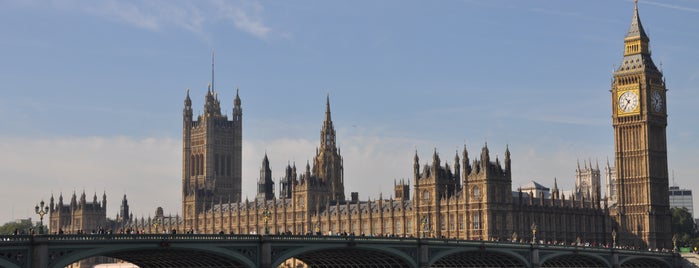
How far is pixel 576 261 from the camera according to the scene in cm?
13275

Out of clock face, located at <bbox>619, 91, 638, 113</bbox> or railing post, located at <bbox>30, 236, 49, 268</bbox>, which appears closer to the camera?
railing post, located at <bbox>30, 236, 49, 268</bbox>

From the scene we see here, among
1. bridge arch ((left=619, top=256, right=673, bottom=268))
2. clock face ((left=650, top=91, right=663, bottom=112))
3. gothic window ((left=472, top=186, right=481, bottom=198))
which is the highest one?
clock face ((left=650, top=91, right=663, bottom=112))

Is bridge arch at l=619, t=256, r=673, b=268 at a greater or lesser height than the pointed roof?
lesser

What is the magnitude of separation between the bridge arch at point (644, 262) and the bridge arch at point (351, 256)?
136ft

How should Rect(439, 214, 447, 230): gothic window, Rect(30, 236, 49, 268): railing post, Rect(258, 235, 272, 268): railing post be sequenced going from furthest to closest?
Rect(439, 214, 447, 230): gothic window → Rect(258, 235, 272, 268): railing post → Rect(30, 236, 49, 268): railing post

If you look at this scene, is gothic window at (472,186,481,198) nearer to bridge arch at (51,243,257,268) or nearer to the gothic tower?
the gothic tower

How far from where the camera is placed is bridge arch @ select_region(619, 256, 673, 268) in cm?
13825

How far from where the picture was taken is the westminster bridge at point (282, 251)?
7281 cm

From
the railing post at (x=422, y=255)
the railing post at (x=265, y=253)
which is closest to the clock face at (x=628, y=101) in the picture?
the railing post at (x=422, y=255)

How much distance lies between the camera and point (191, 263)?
93.4 m

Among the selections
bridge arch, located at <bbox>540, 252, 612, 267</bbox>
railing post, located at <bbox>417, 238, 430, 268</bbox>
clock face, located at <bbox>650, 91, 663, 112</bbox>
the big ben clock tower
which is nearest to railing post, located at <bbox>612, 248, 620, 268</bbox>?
bridge arch, located at <bbox>540, 252, 612, 267</bbox>

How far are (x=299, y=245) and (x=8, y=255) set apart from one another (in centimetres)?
2733

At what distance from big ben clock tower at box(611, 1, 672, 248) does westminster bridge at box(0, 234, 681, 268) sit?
39222mm

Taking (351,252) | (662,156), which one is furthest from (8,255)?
(662,156)
